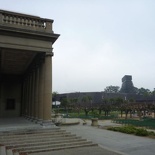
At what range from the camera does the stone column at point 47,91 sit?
1627 centimetres

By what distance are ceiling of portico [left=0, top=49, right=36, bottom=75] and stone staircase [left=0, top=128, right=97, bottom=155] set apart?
261 inches

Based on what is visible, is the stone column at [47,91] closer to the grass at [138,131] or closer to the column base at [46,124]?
Answer: the column base at [46,124]

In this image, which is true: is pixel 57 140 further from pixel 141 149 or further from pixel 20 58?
pixel 20 58

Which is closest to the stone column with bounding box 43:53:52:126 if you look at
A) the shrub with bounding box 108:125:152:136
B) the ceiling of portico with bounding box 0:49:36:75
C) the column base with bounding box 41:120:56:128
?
the column base with bounding box 41:120:56:128

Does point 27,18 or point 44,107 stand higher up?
point 27,18

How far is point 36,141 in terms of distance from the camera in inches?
532

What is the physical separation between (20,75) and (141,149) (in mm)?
22025

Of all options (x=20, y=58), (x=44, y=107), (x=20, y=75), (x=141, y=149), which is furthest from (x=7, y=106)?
(x=141, y=149)

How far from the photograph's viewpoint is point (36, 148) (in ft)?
41.4

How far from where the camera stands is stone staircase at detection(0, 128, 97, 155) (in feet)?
40.2

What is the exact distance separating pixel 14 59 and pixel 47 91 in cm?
741

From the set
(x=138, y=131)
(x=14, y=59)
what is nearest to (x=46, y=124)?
(x=14, y=59)

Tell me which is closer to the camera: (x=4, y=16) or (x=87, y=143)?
(x=87, y=143)

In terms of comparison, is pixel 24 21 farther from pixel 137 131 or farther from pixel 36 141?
pixel 137 131
